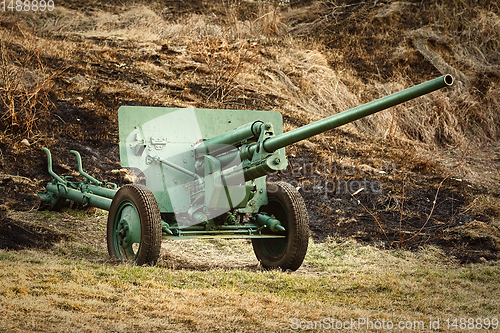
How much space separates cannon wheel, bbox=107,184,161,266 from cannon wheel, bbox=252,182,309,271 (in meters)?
1.39

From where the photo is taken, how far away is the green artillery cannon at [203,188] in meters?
5.93

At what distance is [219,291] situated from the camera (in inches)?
207

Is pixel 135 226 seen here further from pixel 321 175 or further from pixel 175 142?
pixel 321 175

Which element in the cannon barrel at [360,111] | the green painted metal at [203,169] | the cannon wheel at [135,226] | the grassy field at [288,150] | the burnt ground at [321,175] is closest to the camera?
the cannon barrel at [360,111]

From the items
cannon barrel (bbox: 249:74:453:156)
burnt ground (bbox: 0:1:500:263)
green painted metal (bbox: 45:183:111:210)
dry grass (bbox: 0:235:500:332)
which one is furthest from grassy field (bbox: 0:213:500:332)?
cannon barrel (bbox: 249:74:453:156)

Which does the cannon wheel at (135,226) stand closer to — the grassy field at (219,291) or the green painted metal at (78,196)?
the grassy field at (219,291)

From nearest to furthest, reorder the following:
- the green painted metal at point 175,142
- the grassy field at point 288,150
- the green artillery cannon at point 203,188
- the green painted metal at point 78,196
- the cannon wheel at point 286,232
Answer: the grassy field at point 288,150, the green artillery cannon at point 203,188, the cannon wheel at point 286,232, the green painted metal at point 175,142, the green painted metal at point 78,196

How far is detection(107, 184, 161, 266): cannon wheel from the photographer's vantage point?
5699mm

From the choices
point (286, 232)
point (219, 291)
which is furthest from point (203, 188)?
point (219, 291)

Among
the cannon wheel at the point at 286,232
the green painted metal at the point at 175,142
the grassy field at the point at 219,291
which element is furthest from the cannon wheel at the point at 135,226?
the cannon wheel at the point at 286,232

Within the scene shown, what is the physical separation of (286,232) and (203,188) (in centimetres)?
99

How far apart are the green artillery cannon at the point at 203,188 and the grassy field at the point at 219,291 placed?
0.33m

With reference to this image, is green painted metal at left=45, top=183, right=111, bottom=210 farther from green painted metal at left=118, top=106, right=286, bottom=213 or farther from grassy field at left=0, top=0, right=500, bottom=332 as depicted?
green painted metal at left=118, top=106, right=286, bottom=213

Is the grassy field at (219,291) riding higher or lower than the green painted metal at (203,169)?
lower
